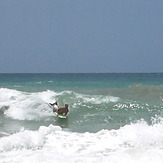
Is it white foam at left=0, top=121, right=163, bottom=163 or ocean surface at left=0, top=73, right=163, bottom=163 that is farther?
ocean surface at left=0, top=73, right=163, bottom=163

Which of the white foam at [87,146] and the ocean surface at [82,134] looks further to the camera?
the ocean surface at [82,134]

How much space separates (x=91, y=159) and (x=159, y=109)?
9.09 metres

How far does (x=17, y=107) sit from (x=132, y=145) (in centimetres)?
783

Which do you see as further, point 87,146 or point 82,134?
point 82,134

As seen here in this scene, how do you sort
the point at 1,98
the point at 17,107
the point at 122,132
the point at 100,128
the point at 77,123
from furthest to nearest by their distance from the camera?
1. the point at 1,98
2. the point at 17,107
3. the point at 77,123
4. the point at 100,128
5. the point at 122,132

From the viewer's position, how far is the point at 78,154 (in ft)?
23.5

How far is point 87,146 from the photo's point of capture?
7.95 m

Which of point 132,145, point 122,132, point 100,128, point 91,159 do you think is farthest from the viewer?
point 100,128

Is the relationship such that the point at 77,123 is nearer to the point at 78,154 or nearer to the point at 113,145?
the point at 113,145

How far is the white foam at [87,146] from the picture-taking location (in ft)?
21.9

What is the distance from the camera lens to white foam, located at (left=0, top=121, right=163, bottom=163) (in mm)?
6684

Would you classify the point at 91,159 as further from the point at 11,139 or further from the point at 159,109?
the point at 159,109

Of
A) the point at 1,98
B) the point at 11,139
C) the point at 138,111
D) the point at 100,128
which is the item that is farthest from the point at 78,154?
the point at 1,98

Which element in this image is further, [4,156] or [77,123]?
[77,123]
